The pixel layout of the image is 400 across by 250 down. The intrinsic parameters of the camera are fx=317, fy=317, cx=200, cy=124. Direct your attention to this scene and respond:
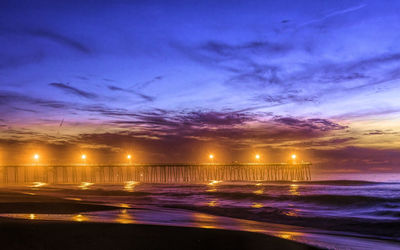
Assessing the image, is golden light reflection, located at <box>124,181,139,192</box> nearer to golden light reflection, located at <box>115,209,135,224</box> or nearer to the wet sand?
golden light reflection, located at <box>115,209,135,224</box>

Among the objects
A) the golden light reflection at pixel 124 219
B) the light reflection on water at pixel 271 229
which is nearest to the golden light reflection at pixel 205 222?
the light reflection on water at pixel 271 229

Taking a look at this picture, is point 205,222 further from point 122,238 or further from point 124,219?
point 122,238

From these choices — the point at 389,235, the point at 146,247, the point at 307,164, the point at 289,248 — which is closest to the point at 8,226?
the point at 146,247

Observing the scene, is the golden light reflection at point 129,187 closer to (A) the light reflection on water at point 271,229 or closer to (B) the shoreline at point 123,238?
(A) the light reflection on water at point 271,229

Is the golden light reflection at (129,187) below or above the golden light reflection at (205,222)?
below

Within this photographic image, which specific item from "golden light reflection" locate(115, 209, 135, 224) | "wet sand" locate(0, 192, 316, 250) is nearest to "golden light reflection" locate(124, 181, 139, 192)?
"golden light reflection" locate(115, 209, 135, 224)

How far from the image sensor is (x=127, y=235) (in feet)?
24.8

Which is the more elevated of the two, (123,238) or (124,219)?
(123,238)

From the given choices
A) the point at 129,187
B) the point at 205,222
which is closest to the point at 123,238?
the point at 205,222

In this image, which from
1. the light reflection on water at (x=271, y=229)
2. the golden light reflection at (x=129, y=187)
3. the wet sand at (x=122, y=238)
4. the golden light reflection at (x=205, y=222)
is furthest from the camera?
the golden light reflection at (x=129, y=187)

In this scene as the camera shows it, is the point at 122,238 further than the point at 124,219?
No

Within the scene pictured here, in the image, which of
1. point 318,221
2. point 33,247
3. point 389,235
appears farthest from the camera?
point 318,221

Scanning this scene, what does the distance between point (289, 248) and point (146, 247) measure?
2989mm

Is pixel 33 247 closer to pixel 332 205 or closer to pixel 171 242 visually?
pixel 171 242
